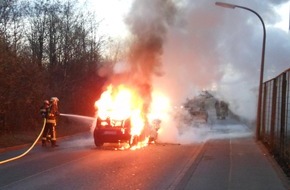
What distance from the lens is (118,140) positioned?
18.3m

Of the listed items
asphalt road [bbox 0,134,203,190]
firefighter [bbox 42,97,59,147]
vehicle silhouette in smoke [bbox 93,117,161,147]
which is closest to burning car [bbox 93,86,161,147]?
vehicle silhouette in smoke [bbox 93,117,161,147]

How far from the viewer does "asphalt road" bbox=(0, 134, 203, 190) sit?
988 cm

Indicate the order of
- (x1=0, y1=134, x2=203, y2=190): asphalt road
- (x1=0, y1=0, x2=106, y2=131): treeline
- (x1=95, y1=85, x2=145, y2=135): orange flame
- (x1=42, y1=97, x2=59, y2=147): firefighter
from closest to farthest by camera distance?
(x1=0, y1=134, x2=203, y2=190): asphalt road, (x1=42, y1=97, x2=59, y2=147): firefighter, (x1=95, y1=85, x2=145, y2=135): orange flame, (x1=0, y1=0, x2=106, y2=131): treeline

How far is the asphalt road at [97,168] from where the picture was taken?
988 centimetres

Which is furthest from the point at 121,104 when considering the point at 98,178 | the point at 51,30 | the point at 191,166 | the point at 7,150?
the point at 51,30

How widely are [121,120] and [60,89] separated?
1863cm

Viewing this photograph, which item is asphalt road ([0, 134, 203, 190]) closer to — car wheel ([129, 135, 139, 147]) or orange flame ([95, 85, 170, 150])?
car wheel ([129, 135, 139, 147])

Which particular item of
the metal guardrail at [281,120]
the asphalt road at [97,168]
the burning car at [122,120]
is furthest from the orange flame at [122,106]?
the metal guardrail at [281,120]

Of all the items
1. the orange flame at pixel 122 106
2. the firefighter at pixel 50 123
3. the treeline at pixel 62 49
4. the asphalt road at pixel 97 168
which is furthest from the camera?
the treeline at pixel 62 49

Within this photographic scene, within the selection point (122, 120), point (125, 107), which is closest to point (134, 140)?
point (122, 120)

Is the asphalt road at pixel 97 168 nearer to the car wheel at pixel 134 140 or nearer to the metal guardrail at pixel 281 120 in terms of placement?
the car wheel at pixel 134 140

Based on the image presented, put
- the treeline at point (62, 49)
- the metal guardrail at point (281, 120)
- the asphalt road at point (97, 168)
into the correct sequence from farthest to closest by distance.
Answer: the treeline at point (62, 49) → the metal guardrail at point (281, 120) → the asphalt road at point (97, 168)

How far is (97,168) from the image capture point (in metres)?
12.3

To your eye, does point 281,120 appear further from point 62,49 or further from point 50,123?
point 62,49
